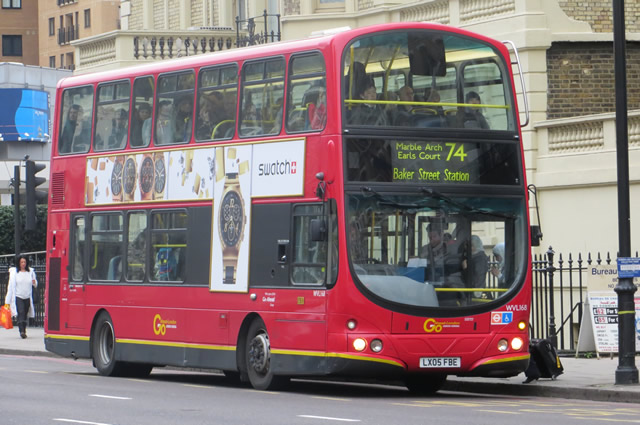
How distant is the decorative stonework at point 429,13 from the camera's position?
2989cm

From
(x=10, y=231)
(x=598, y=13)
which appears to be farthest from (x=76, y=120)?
(x=10, y=231)

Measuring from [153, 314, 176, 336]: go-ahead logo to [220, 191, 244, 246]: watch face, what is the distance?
5.80 feet

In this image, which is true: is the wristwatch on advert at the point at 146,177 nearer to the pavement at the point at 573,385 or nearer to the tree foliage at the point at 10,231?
the pavement at the point at 573,385

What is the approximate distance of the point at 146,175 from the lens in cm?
2039

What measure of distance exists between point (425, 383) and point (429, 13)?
13653 mm

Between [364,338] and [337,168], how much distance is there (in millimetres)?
1899

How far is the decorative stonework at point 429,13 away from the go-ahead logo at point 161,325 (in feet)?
38.1

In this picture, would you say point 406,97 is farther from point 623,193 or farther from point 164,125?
point 164,125

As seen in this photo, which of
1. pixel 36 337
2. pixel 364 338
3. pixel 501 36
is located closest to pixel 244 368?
pixel 364 338

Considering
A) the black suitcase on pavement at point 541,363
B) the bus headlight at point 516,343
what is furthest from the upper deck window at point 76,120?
the bus headlight at point 516,343

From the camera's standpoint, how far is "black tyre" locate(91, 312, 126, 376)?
21562 mm

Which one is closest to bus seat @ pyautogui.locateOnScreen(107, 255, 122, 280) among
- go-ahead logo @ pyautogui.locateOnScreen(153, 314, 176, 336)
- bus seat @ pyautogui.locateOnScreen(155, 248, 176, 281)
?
bus seat @ pyautogui.locateOnScreen(155, 248, 176, 281)

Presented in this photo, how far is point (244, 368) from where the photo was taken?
729 inches

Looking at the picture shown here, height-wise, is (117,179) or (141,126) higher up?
(141,126)
